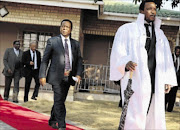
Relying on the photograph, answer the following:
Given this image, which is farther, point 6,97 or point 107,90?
point 107,90

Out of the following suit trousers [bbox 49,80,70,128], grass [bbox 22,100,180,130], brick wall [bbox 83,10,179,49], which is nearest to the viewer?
suit trousers [bbox 49,80,70,128]

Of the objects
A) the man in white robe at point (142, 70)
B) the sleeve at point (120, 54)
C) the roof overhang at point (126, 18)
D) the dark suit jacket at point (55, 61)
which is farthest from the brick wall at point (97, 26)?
the sleeve at point (120, 54)

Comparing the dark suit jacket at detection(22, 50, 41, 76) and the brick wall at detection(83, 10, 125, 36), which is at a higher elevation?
the brick wall at detection(83, 10, 125, 36)

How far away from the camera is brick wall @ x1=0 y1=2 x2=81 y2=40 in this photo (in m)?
13.4

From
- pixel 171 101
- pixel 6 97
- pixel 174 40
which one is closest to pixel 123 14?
pixel 174 40

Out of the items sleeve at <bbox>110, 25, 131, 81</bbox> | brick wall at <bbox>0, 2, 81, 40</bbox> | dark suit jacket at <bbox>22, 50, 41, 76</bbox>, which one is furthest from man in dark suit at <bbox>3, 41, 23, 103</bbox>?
sleeve at <bbox>110, 25, 131, 81</bbox>

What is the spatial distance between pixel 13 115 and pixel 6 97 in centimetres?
355

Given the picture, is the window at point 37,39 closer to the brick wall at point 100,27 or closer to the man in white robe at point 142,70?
the brick wall at point 100,27

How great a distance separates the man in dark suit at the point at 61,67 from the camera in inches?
248

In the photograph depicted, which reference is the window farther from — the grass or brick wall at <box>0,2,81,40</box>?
the grass

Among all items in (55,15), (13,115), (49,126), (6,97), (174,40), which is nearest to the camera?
(49,126)

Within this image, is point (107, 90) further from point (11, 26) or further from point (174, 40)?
point (11, 26)

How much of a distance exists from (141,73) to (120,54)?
34 cm

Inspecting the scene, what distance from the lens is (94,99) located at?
46.5 ft
